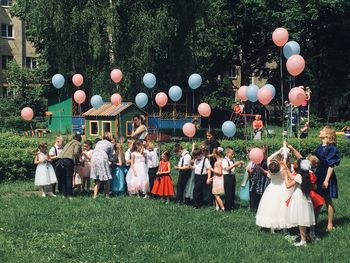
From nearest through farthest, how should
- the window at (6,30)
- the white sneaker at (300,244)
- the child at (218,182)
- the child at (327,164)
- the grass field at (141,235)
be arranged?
the grass field at (141,235) → the white sneaker at (300,244) → the child at (327,164) → the child at (218,182) → the window at (6,30)

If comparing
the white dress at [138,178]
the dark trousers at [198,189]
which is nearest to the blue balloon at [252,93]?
the dark trousers at [198,189]

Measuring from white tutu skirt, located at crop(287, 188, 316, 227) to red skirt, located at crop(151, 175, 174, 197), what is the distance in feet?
15.7

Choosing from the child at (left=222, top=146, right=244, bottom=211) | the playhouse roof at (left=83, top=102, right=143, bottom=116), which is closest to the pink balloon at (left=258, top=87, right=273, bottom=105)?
the child at (left=222, top=146, right=244, bottom=211)

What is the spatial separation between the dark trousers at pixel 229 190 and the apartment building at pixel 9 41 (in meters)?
43.9

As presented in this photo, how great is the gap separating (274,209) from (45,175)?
6.90 metres

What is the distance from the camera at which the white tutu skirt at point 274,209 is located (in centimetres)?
1035

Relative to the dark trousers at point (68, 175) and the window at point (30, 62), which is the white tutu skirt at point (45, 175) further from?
the window at point (30, 62)

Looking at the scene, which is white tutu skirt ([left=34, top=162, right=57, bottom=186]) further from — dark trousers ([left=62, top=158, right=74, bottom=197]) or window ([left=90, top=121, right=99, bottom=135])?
window ([left=90, top=121, right=99, bottom=135])

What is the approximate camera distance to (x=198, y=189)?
13492 millimetres

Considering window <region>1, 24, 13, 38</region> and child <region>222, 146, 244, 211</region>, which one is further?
window <region>1, 24, 13, 38</region>

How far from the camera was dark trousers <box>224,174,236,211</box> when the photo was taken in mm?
13109

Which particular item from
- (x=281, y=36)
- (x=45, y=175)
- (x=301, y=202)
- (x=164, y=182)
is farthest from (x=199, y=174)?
(x=45, y=175)

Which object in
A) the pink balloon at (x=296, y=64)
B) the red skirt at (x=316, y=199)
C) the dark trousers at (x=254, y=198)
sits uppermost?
the pink balloon at (x=296, y=64)

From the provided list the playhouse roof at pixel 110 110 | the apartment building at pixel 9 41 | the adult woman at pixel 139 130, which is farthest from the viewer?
the apartment building at pixel 9 41
